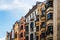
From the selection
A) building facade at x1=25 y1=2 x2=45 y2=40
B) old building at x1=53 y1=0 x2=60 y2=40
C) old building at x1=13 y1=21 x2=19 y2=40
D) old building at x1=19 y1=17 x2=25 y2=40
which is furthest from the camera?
old building at x1=13 y1=21 x2=19 y2=40

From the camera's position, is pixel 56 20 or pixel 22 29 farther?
pixel 22 29

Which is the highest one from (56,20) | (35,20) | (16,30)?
(35,20)

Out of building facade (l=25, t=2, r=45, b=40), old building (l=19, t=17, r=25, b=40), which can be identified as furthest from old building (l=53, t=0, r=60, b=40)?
old building (l=19, t=17, r=25, b=40)

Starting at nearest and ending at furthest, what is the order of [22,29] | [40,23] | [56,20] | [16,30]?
[56,20]
[40,23]
[22,29]
[16,30]

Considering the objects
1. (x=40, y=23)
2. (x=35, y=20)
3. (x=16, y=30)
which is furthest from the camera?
(x=16, y=30)

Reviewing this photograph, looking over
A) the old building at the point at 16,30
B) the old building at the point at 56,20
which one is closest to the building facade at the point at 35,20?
the old building at the point at 16,30

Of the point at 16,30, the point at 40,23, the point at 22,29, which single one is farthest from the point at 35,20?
the point at 16,30

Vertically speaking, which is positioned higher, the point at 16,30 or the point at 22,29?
the point at 22,29

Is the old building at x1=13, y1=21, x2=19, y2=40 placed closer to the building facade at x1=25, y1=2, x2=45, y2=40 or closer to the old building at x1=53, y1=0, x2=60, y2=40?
the building facade at x1=25, y1=2, x2=45, y2=40

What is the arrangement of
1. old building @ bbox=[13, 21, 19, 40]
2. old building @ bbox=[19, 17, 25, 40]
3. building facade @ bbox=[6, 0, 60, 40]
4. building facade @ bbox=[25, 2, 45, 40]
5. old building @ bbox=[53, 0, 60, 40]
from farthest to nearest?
old building @ bbox=[13, 21, 19, 40]
old building @ bbox=[19, 17, 25, 40]
building facade @ bbox=[25, 2, 45, 40]
building facade @ bbox=[6, 0, 60, 40]
old building @ bbox=[53, 0, 60, 40]

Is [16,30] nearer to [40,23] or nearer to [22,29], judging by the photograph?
[22,29]

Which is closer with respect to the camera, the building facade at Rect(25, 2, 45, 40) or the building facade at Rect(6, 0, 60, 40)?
the building facade at Rect(6, 0, 60, 40)

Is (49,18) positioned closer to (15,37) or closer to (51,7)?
(51,7)

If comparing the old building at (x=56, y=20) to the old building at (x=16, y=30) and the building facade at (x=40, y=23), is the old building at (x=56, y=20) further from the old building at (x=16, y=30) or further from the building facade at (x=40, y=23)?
the old building at (x=16, y=30)
